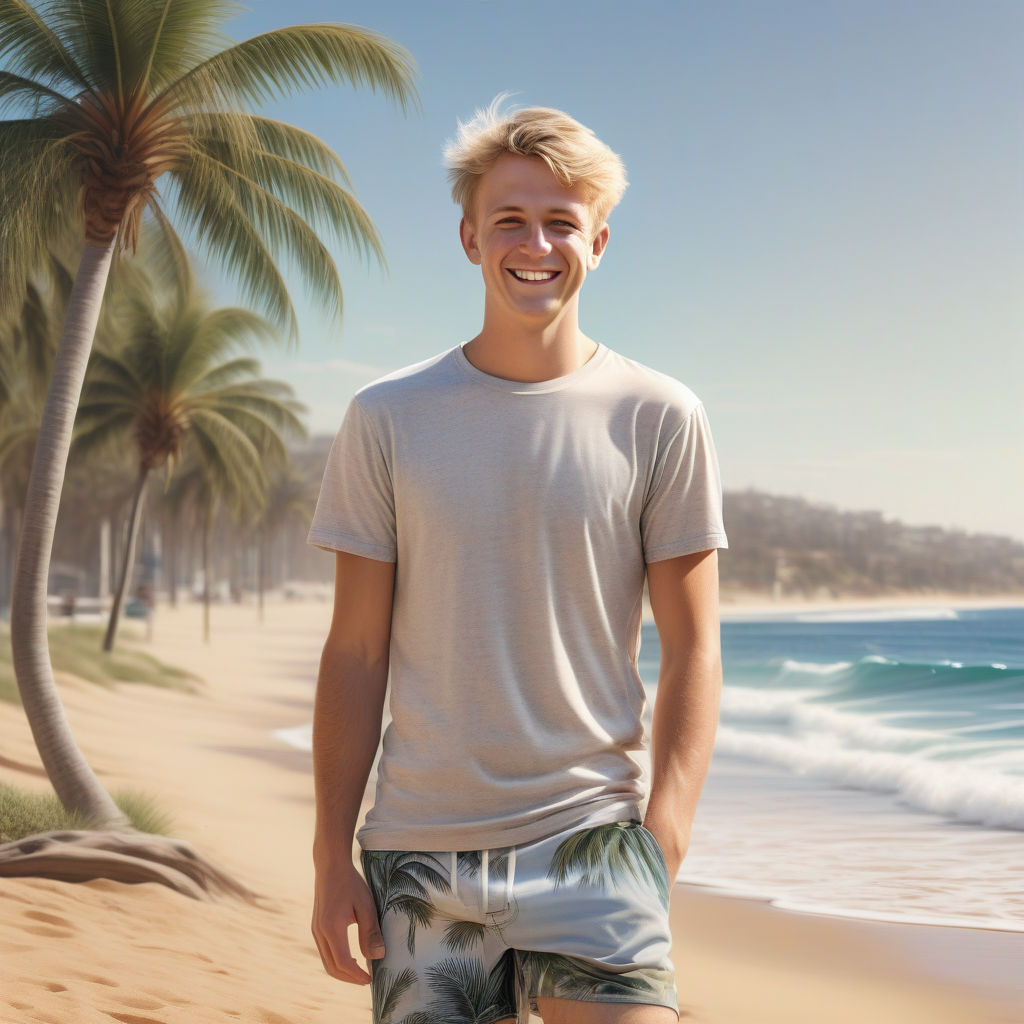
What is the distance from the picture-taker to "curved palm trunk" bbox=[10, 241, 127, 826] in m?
7.87

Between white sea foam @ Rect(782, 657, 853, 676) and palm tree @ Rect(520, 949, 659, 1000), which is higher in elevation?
palm tree @ Rect(520, 949, 659, 1000)

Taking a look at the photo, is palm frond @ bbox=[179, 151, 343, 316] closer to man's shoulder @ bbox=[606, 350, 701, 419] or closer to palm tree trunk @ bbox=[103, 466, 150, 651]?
man's shoulder @ bbox=[606, 350, 701, 419]

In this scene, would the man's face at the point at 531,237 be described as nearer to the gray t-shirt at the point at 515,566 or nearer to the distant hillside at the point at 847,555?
the gray t-shirt at the point at 515,566

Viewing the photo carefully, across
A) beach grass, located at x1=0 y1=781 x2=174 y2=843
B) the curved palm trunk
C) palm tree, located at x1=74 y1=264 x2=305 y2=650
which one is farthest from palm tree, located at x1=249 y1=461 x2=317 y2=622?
the curved palm trunk

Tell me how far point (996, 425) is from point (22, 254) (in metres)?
107

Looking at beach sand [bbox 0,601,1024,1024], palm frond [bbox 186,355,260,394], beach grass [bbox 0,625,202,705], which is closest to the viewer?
beach sand [bbox 0,601,1024,1024]

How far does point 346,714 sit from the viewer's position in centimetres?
183

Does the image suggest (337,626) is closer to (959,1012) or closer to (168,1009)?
(168,1009)

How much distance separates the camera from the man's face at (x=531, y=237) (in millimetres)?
1786

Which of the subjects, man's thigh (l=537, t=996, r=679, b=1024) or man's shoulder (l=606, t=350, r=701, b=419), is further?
man's shoulder (l=606, t=350, r=701, b=419)

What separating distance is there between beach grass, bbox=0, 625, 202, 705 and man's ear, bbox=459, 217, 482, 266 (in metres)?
17.2

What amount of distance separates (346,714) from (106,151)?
781 cm

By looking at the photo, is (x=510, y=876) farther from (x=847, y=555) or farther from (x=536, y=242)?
(x=847, y=555)

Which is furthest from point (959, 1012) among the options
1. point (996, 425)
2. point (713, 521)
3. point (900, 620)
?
point (996, 425)
